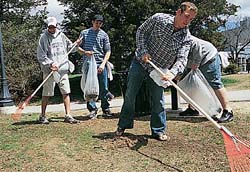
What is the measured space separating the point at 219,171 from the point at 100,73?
3.34 metres

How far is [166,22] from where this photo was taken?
520cm

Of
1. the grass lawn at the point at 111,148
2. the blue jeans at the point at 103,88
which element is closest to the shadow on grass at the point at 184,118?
the grass lawn at the point at 111,148

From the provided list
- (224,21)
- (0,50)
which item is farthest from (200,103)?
(224,21)

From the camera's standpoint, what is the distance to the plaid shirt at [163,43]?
523 centimetres

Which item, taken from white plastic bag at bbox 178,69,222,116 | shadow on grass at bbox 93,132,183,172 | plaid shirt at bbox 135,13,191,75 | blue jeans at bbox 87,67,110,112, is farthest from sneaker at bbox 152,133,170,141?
blue jeans at bbox 87,67,110,112

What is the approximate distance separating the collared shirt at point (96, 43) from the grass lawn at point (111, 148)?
1.21 metres

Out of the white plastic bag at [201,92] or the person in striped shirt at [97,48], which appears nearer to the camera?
the white plastic bag at [201,92]

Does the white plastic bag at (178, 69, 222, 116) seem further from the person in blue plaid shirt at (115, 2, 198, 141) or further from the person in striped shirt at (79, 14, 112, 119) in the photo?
the person in striped shirt at (79, 14, 112, 119)

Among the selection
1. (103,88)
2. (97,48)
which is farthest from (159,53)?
(103,88)

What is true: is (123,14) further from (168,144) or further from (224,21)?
(168,144)

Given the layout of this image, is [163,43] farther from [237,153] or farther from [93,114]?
[93,114]

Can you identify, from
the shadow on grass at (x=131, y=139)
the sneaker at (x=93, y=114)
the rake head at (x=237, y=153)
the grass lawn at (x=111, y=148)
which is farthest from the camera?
the sneaker at (x=93, y=114)

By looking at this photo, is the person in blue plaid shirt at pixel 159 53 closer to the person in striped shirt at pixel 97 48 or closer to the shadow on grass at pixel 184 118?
the shadow on grass at pixel 184 118

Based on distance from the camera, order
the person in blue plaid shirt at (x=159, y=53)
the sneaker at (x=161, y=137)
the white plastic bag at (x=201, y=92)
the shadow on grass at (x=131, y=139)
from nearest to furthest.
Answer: the person in blue plaid shirt at (x=159, y=53)
the shadow on grass at (x=131, y=139)
the sneaker at (x=161, y=137)
the white plastic bag at (x=201, y=92)
